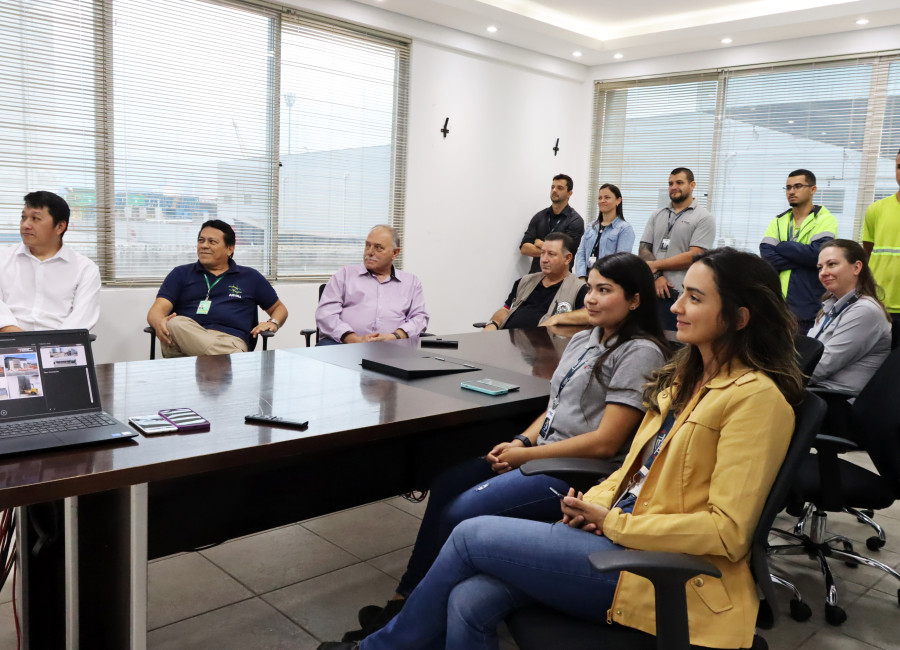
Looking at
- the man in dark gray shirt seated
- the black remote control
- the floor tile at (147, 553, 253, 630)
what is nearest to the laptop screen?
the black remote control

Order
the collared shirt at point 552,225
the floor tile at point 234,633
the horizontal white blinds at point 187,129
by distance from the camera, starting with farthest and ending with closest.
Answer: the collared shirt at point 552,225 → the horizontal white blinds at point 187,129 → the floor tile at point 234,633

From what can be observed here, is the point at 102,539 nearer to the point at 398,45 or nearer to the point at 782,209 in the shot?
the point at 398,45

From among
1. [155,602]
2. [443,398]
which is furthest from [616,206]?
[155,602]

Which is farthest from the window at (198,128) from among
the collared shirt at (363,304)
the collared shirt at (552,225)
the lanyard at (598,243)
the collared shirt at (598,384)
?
the collared shirt at (598,384)

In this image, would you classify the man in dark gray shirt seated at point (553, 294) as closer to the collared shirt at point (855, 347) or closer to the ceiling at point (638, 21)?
the collared shirt at point (855, 347)

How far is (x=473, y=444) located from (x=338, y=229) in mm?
3741

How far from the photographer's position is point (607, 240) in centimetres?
612

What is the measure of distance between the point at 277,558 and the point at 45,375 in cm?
139

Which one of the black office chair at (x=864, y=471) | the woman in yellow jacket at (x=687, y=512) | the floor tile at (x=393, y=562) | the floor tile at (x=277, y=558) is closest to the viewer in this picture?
A: the woman in yellow jacket at (x=687, y=512)

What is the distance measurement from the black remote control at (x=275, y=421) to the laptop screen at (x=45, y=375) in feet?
1.17

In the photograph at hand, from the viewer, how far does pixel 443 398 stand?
2225 millimetres

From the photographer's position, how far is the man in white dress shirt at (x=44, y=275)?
3.84 metres

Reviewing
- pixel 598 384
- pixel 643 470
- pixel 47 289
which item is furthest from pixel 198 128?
pixel 643 470

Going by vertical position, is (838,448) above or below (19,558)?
above
